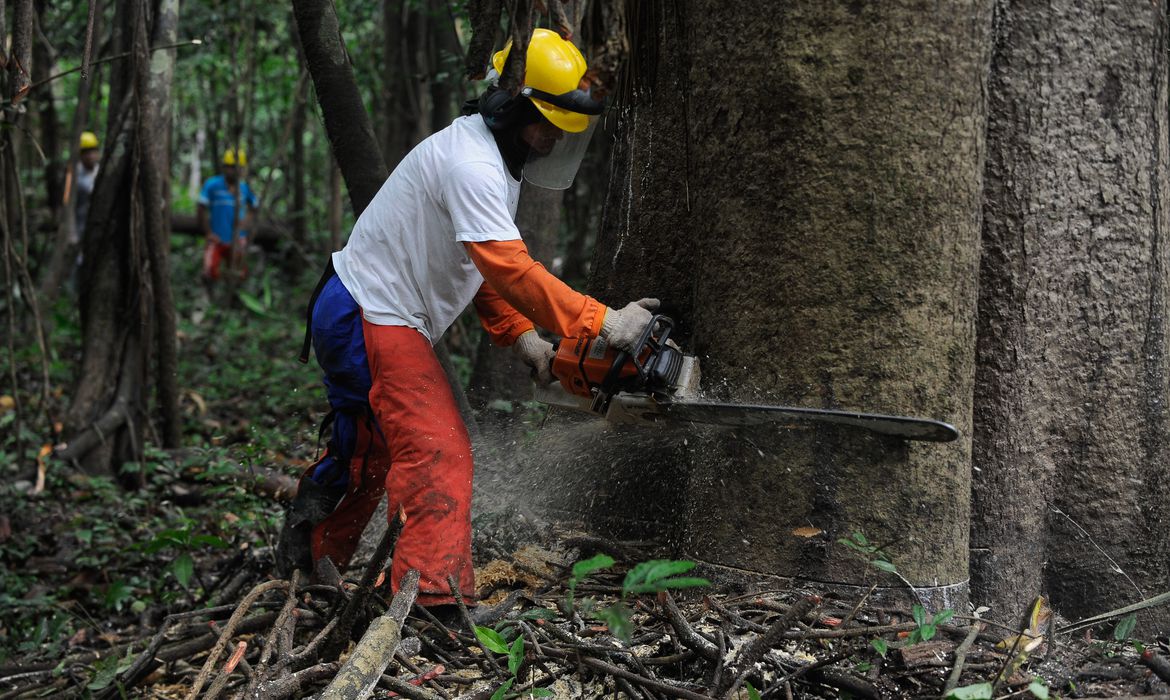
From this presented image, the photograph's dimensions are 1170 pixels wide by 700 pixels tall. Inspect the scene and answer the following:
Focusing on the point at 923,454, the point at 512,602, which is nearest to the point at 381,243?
the point at 512,602

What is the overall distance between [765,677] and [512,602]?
0.94m

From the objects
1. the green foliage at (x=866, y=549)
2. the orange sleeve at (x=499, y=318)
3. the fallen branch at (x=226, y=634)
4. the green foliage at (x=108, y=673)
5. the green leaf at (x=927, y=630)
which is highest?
the orange sleeve at (x=499, y=318)

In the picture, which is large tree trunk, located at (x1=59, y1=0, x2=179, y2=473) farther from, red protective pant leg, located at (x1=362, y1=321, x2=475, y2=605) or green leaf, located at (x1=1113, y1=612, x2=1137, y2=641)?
green leaf, located at (x1=1113, y1=612, x2=1137, y2=641)

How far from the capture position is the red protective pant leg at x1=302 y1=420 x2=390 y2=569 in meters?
3.63

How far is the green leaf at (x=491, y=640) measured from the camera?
242 cm

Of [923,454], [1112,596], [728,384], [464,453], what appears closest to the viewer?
[923,454]

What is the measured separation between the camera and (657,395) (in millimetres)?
2887

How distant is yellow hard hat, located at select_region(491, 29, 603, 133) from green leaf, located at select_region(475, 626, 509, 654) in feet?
5.02

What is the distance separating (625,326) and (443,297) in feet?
2.38

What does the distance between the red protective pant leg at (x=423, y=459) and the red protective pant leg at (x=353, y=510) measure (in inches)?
16.3

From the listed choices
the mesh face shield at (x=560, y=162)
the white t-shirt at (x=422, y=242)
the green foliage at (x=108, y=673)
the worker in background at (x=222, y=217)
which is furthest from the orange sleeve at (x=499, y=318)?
the worker in background at (x=222, y=217)

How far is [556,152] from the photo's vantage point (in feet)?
10.7

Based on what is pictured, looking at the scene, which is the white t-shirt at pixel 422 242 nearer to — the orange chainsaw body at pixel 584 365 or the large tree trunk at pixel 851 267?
the orange chainsaw body at pixel 584 365

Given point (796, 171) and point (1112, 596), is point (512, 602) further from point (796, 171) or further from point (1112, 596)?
point (1112, 596)
